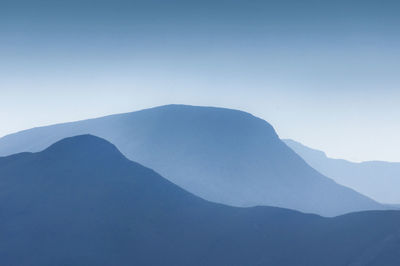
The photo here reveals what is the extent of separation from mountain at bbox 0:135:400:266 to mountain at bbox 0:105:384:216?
2391 inches

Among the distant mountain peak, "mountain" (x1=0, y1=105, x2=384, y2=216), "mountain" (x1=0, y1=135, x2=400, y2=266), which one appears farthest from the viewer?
"mountain" (x1=0, y1=105, x2=384, y2=216)

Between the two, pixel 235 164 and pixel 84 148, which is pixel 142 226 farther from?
pixel 235 164

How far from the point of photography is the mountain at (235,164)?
6442 inches

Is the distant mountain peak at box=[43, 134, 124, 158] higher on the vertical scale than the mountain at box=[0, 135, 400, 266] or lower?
higher

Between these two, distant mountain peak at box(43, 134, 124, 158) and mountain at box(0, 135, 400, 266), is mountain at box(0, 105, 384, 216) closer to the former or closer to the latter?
distant mountain peak at box(43, 134, 124, 158)

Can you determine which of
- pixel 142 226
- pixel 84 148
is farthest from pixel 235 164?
pixel 142 226

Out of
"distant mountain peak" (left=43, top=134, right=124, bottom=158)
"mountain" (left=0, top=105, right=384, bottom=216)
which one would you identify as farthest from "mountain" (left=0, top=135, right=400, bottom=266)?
"mountain" (left=0, top=105, right=384, bottom=216)

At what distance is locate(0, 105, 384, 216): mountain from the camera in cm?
Answer: 16362

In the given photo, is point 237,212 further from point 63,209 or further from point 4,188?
point 4,188

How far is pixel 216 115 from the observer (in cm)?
19812

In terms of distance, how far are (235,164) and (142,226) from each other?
96.8 m

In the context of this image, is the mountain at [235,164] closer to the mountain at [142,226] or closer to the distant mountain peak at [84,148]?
the distant mountain peak at [84,148]

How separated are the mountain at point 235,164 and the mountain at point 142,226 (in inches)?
2391

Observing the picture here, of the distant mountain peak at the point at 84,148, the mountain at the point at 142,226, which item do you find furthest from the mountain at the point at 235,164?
the mountain at the point at 142,226
